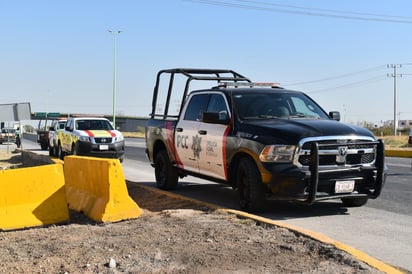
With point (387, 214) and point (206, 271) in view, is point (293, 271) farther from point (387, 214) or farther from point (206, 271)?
point (387, 214)

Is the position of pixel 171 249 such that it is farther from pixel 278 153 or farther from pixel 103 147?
pixel 103 147

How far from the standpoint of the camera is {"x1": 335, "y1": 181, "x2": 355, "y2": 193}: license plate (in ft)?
23.9

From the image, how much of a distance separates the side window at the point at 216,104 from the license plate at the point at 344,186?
2.28 m

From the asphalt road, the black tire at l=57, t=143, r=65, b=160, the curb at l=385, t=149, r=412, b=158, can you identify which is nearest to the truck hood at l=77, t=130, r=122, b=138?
the black tire at l=57, t=143, r=65, b=160

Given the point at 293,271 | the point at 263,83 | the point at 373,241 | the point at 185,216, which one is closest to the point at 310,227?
the point at 373,241

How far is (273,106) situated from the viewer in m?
8.45

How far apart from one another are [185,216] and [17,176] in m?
2.34

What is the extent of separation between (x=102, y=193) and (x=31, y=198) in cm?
95

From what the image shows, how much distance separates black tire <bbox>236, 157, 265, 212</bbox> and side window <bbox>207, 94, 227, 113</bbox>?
1.21 metres

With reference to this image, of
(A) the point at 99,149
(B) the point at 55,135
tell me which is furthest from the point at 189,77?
(B) the point at 55,135

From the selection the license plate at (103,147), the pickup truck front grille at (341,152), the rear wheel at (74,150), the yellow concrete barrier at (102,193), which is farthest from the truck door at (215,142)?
the rear wheel at (74,150)

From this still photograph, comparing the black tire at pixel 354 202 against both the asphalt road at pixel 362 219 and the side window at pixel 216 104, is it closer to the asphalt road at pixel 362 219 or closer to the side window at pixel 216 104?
the asphalt road at pixel 362 219

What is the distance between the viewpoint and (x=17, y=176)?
22.9 ft

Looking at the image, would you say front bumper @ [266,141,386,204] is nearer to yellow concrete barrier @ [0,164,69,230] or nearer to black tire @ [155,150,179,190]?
yellow concrete barrier @ [0,164,69,230]
